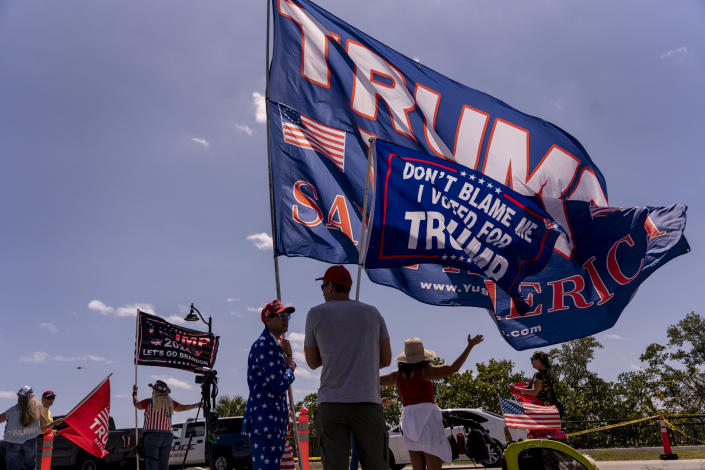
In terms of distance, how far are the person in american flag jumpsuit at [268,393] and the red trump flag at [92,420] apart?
577 centimetres

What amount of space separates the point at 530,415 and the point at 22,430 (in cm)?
685

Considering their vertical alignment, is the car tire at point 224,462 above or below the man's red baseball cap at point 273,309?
below

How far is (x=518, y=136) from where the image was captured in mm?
6824

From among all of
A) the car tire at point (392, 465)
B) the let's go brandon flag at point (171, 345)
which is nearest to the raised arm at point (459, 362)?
the let's go brandon flag at point (171, 345)

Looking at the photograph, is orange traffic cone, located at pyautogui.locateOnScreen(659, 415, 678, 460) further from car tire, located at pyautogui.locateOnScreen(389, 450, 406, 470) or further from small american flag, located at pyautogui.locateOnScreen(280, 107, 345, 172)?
small american flag, located at pyautogui.locateOnScreen(280, 107, 345, 172)

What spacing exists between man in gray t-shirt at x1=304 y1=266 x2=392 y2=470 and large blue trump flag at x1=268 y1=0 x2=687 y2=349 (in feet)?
5.71

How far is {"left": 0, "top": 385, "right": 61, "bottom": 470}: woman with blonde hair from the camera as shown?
817 cm

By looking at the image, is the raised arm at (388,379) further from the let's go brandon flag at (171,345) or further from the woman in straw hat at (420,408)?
the let's go brandon flag at (171,345)

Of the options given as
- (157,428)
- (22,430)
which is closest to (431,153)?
(157,428)

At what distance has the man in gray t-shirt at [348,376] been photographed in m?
3.54

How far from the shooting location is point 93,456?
17438mm

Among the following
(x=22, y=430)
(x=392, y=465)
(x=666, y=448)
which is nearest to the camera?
(x=22, y=430)

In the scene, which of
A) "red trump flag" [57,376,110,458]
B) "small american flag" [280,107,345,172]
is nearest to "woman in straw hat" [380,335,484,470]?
"small american flag" [280,107,345,172]

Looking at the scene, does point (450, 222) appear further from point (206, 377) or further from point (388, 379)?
point (206, 377)
